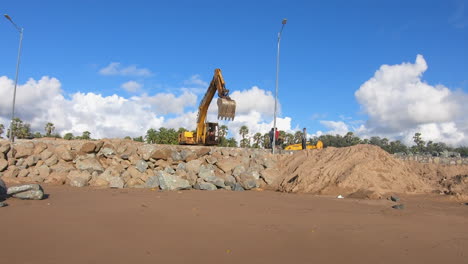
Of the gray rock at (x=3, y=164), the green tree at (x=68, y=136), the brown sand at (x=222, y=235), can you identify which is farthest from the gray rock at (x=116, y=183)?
the green tree at (x=68, y=136)

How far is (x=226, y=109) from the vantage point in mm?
17781

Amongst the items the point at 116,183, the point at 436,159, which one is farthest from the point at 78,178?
the point at 436,159

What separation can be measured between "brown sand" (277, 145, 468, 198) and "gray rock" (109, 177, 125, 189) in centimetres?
659

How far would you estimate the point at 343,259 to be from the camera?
4.20 metres

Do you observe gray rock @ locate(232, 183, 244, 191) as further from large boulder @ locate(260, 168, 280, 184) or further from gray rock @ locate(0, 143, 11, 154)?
gray rock @ locate(0, 143, 11, 154)

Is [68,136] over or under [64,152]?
over

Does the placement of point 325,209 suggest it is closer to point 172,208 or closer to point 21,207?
point 172,208

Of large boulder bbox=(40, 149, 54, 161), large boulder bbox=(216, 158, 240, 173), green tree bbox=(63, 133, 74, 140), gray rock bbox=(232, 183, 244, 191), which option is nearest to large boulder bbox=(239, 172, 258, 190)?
gray rock bbox=(232, 183, 244, 191)

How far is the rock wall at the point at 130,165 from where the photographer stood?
1396 centimetres

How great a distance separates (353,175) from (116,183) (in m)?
9.12

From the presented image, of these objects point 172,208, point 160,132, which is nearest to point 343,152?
point 172,208

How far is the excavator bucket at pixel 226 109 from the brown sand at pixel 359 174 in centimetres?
408

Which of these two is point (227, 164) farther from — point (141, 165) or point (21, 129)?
point (21, 129)

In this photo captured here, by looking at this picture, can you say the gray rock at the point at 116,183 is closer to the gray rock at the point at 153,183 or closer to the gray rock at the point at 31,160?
the gray rock at the point at 153,183
